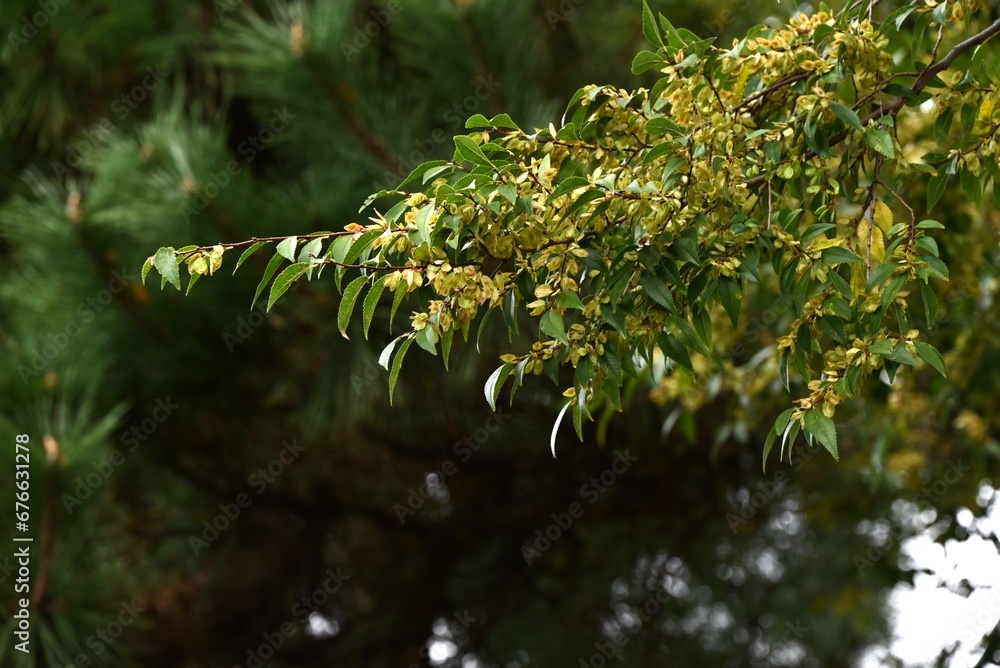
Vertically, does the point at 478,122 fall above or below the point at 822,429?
above

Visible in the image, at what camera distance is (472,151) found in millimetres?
896

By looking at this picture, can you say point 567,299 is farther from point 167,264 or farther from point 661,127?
point 167,264

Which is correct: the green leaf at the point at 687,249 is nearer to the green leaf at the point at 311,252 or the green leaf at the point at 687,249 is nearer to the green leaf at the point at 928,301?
the green leaf at the point at 928,301

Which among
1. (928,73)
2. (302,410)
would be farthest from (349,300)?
(302,410)

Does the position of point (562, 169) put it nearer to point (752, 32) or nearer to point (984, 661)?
point (752, 32)

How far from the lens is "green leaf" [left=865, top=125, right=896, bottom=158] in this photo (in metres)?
0.94

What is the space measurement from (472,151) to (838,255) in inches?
13.7

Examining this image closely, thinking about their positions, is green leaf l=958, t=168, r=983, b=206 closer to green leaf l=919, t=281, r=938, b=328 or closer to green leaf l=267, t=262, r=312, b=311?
green leaf l=919, t=281, r=938, b=328

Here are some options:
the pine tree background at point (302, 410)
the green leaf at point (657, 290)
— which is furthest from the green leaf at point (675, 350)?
the pine tree background at point (302, 410)

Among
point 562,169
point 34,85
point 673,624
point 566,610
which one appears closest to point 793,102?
point 562,169

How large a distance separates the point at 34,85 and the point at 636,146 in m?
2.71

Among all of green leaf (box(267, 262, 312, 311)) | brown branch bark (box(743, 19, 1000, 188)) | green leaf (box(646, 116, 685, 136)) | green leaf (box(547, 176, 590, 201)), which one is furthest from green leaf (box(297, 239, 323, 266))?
brown branch bark (box(743, 19, 1000, 188))

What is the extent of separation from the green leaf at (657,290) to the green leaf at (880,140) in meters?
0.24

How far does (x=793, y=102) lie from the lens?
107 centimetres
